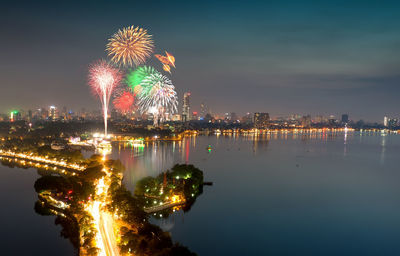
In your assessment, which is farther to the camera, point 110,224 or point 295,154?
point 295,154

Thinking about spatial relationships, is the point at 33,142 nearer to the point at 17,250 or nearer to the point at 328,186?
the point at 17,250

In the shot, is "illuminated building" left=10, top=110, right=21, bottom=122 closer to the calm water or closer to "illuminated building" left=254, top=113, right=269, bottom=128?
the calm water

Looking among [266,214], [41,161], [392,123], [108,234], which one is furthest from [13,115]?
[392,123]

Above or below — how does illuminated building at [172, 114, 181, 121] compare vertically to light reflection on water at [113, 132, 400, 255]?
above

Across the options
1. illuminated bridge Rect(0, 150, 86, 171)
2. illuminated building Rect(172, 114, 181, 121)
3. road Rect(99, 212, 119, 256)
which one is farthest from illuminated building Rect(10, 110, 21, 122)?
road Rect(99, 212, 119, 256)

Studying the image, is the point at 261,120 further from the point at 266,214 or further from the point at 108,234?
the point at 108,234

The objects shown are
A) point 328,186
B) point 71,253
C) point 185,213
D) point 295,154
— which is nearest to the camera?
point 71,253

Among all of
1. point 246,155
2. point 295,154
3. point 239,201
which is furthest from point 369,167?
point 239,201

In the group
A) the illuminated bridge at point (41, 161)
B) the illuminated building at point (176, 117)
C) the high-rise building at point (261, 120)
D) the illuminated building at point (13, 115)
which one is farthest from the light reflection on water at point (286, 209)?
the illuminated building at point (176, 117)
